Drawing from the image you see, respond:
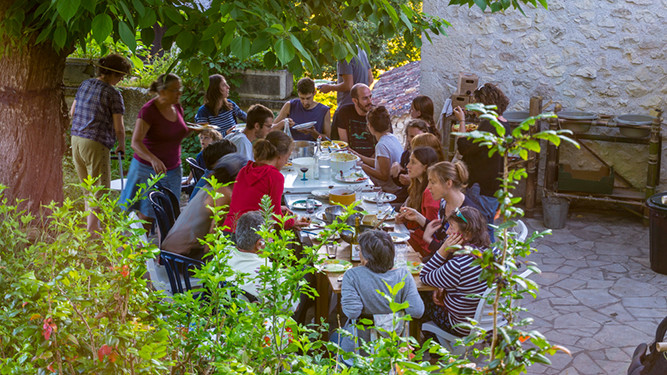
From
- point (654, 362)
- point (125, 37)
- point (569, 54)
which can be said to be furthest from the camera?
point (569, 54)

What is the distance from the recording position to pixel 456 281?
4.20 m

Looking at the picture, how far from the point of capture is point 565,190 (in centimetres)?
805

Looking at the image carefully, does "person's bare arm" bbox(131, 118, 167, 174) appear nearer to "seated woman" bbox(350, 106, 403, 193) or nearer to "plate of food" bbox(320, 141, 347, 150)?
"plate of food" bbox(320, 141, 347, 150)

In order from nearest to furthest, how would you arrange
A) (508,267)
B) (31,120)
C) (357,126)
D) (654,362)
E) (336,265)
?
(508,267)
(654,362)
(31,120)
(336,265)
(357,126)

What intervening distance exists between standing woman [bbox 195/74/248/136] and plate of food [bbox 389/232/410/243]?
120 inches

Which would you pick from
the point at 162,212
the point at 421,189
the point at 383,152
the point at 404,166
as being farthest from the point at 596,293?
the point at 162,212

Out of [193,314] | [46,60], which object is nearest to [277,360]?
[193,314]

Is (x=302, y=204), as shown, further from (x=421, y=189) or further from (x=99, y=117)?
(x=99, y=117)

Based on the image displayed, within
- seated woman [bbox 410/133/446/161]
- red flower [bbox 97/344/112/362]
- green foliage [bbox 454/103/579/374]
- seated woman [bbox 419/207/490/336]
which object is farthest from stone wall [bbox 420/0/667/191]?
red flower [bbox 97/344/112/362]

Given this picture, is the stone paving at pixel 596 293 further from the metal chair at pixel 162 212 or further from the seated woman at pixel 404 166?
the metal chair at pixel 162 212

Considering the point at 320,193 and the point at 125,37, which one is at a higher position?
the point at 125,37

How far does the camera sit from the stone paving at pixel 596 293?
514 centimetres

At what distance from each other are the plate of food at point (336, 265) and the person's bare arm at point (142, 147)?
2.30 metres

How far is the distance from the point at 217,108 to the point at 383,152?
6.10 feet
